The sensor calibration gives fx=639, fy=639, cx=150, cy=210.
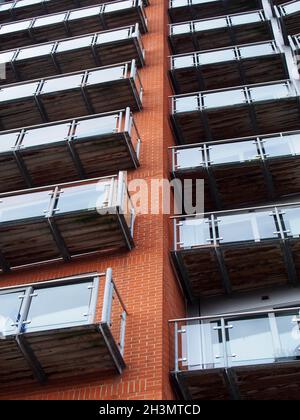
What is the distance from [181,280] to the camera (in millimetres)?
13734

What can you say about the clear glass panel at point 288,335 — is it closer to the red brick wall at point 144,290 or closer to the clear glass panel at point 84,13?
the red brick wall at point 144,290

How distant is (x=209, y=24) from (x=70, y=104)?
7.54 meters

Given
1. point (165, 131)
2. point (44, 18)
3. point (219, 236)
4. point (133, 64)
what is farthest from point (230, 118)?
point (44, 18)

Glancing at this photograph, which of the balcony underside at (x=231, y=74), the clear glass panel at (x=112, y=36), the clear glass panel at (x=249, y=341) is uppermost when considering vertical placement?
the clear glass panel at (x=112, y=36)

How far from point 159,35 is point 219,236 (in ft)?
42.0

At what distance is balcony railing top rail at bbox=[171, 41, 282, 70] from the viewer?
825 inches

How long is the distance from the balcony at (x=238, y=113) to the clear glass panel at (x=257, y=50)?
8.71ft

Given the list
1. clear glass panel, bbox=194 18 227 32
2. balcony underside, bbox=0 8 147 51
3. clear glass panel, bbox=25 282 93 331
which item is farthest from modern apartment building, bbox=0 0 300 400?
balcony underside, bbox=0 8 147 51

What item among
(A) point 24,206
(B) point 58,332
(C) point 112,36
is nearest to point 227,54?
(C) point 112,36

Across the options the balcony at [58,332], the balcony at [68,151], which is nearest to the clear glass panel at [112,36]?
the balcony at [68,151]

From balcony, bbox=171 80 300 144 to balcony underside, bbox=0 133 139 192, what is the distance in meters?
3.19

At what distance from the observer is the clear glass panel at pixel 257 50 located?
68.7 feet

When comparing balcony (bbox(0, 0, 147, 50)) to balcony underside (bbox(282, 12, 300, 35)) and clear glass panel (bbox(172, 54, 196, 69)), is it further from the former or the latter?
balcony underside (bbox(282, 12, 300, 35))
